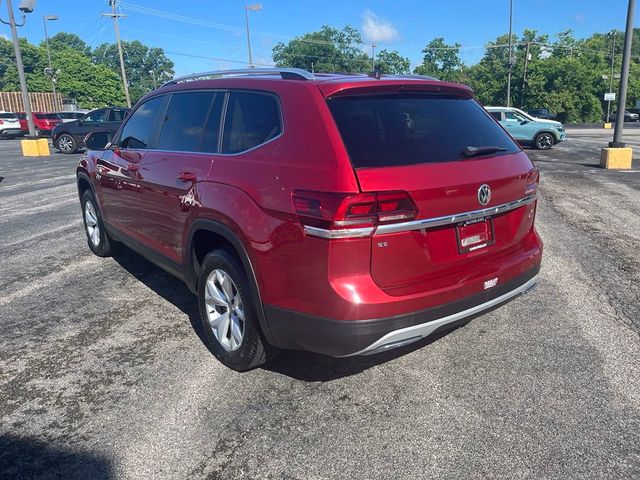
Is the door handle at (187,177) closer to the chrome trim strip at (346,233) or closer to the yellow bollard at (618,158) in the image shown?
the chrome trim strip at (346,233)

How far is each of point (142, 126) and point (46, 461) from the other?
9.40 ft

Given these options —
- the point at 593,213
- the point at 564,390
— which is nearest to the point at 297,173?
the point at 564,390

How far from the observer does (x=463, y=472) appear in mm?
2500

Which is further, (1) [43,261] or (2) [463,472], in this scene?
(1) [43,261]

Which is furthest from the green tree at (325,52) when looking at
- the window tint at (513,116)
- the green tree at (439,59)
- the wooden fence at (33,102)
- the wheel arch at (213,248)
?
the wheel arch at (213,248)

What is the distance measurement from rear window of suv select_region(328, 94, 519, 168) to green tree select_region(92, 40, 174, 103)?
442 feet

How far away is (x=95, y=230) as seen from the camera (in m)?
6.14

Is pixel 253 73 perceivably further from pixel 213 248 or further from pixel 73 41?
pixel 73 41

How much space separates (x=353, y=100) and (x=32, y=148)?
20946mm

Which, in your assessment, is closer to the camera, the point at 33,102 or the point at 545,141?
the point at 545,141

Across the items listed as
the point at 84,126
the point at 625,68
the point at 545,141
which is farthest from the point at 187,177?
the point at 545,141

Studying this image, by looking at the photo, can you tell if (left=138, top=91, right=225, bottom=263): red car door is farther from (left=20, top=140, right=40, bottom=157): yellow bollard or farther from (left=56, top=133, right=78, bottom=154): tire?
(left=56, top=133, right=78, bottom=154): tire

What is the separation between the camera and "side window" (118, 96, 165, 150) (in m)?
4.43

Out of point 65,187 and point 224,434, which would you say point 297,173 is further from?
point 65,187
